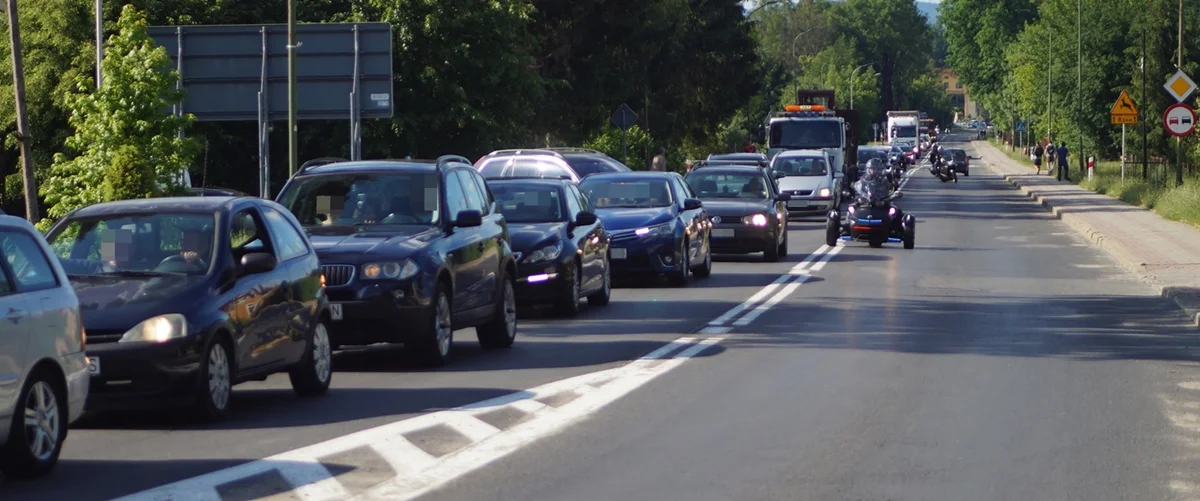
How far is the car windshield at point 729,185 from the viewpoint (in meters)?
28.5

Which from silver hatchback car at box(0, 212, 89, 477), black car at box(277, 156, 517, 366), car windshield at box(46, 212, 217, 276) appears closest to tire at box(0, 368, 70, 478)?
silver hatchback car at box(0, 212, 89, 477)

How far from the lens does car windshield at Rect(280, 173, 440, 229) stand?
14.5 metres

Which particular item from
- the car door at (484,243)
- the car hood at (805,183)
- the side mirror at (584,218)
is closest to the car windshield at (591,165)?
the car hood at (805,183)

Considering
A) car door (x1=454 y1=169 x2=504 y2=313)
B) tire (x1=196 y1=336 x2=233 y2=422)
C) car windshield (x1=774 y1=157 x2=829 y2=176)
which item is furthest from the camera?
car windshield (x1=774 y1=157 x2=829 y2=176)

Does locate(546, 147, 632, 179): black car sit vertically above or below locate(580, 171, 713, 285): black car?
above

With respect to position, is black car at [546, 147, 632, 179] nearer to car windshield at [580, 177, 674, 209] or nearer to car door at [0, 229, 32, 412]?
car windshield at [580, 177, 674, 209]

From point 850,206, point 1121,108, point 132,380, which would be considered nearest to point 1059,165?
point 1121,108

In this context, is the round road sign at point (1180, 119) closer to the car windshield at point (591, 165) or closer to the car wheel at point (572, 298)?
the car windshield at point (591, 165)

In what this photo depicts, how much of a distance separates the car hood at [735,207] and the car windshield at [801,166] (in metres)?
15.8

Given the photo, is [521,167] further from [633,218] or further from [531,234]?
[531,234]

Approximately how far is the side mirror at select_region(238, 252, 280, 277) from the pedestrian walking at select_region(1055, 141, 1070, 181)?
6877cm

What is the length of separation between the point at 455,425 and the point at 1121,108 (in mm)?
39842

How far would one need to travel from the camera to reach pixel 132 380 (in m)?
10.0

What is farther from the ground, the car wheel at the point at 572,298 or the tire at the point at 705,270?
the car wheel at the point at 572,298
